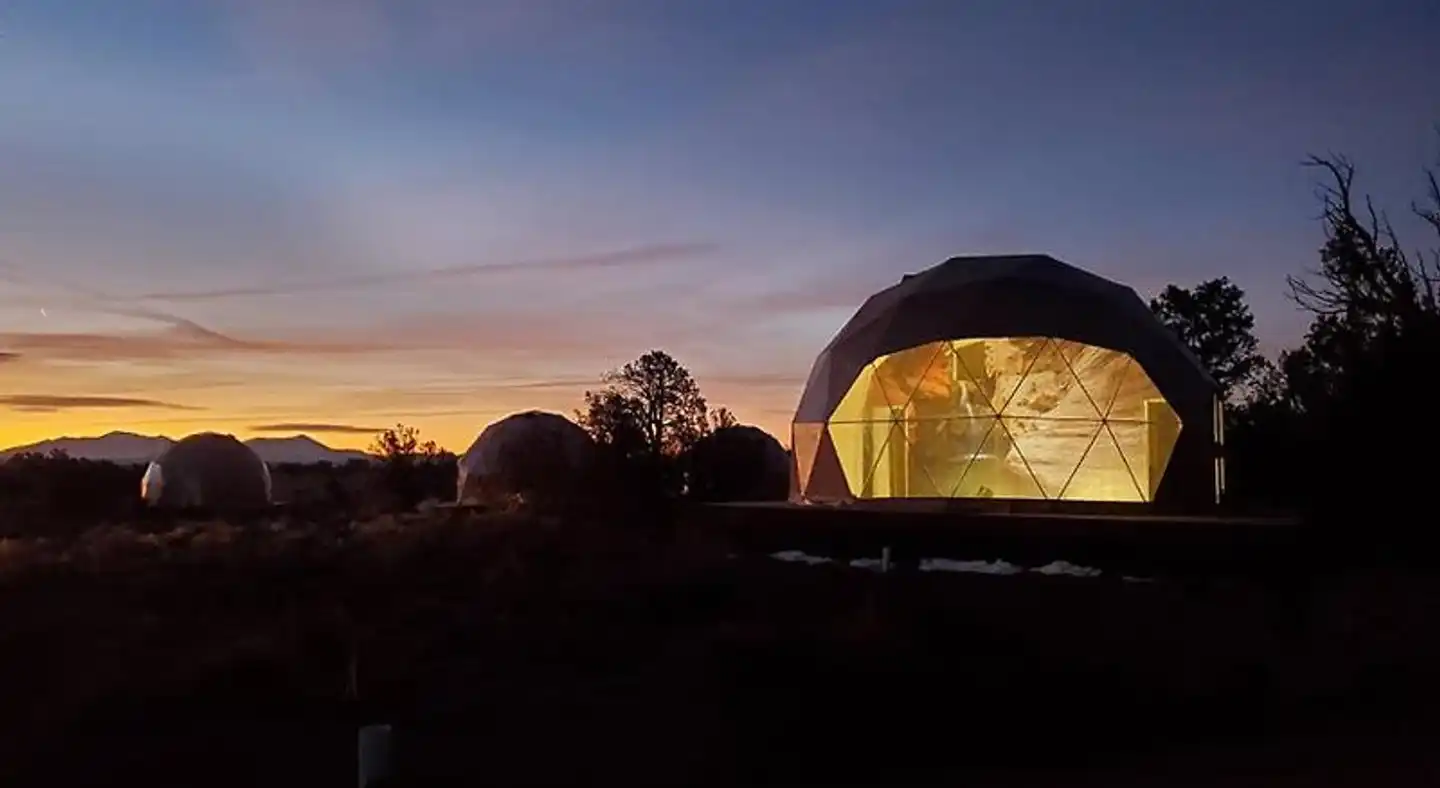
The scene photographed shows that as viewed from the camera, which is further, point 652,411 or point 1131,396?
point 652,411

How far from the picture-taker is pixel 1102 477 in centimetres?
2411

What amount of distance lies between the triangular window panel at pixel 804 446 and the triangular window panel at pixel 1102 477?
15.2 ft

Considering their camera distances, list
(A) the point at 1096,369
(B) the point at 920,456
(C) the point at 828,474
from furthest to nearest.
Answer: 1. (B) the point at 920,456
2. (C) the point at 828,474
3. (A) the point at 1096,369

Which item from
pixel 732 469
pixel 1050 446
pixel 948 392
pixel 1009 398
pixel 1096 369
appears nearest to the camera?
pixel 1096 369

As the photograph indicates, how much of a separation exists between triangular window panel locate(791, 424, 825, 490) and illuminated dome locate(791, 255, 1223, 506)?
0.13 ft

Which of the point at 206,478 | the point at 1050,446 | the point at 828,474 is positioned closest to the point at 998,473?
the point at 1050,446

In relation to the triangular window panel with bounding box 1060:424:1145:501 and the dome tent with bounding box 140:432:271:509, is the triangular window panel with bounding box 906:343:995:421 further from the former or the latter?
the dome tent with bounding box 140:432:271:509

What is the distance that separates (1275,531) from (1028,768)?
28.6 feet

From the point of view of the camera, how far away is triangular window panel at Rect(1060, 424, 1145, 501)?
2395cm

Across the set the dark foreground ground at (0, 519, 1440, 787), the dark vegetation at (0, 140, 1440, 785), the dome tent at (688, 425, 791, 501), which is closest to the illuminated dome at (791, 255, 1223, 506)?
the dark vegetation at (0, 140, 1440, 785)

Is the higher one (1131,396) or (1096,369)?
(1096,369)

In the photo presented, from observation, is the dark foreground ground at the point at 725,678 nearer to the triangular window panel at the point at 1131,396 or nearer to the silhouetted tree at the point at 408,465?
the triangular window panel at the point at 1131,396

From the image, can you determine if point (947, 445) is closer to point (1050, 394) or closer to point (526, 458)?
point (1050, 394)

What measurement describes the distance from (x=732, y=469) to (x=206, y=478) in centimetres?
2234
